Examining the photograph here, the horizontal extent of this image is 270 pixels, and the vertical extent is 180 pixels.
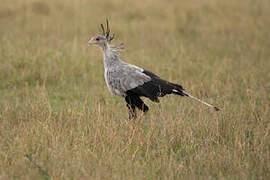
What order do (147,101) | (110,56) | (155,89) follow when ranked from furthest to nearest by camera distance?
(147,101), (110,56), (155,89)

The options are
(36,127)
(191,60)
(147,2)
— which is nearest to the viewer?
(36,127)

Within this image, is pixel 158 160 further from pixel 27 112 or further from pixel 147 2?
pixel 147 2

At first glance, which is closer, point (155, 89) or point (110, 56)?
point (155, 89)

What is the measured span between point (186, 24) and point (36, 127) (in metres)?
7.20

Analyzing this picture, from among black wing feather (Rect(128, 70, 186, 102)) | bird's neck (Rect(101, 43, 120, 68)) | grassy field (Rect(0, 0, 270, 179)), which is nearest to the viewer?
grassy field (Rect(0, 0, 270, 179))

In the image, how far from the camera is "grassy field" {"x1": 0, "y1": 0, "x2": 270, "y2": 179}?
4.04 m

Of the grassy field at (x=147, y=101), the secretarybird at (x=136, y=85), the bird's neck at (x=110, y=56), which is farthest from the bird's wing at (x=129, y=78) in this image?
the grassy field at (x=147, y=101)

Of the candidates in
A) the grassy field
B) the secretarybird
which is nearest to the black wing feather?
the secretarybird

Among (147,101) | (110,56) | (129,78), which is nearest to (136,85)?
(129,78)

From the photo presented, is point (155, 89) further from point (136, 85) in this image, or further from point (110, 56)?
point (110, 56)

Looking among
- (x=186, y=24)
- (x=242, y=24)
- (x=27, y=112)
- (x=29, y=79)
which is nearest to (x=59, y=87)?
(x=29, y=79)

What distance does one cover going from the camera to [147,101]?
20.0 ft

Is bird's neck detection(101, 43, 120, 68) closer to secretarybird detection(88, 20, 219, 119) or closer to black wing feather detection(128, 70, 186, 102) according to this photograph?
secretarybird detection(88, 20, 219, 119)

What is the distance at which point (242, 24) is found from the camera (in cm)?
1132
